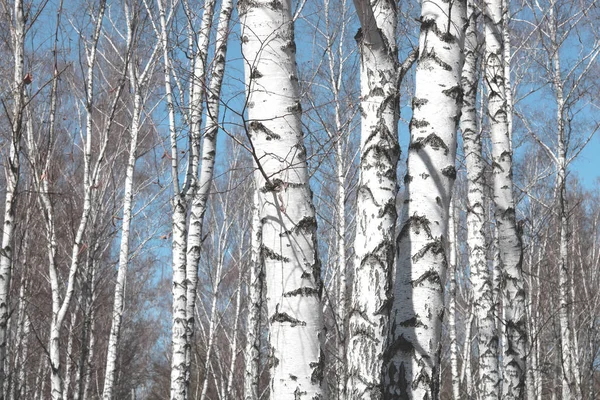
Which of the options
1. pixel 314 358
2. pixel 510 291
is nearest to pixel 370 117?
pixel 314 358

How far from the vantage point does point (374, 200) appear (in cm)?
292

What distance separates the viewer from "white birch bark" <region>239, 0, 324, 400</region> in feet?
7.26

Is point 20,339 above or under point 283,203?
above

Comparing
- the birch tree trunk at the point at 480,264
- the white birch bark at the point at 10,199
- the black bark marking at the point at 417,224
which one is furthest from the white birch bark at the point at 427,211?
the white birch bark at the point at 10,199

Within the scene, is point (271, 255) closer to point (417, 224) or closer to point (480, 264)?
point (417, 224)

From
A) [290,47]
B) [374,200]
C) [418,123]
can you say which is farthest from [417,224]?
[290,47]

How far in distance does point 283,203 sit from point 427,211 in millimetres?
669

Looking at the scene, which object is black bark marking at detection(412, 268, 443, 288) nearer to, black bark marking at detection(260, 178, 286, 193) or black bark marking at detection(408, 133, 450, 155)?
black bark marking at detection(408, 133, 450, 155)

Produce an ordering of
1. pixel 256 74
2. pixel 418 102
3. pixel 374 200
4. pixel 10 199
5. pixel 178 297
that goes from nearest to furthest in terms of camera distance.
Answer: pixel 256 74 → pixel 418 102 → pixel 374 200 → pixel 10 199 → pixel 178 297

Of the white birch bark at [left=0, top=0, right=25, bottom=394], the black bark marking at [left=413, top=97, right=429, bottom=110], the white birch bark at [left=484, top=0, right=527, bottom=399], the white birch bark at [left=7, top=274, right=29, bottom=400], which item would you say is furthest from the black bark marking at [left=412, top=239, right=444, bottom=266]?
the white birch bark at [left=7, top=274, right=29, bottom=400]

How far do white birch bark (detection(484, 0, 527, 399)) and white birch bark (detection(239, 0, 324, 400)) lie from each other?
254 cm

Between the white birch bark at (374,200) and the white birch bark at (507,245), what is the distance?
1.72 meters

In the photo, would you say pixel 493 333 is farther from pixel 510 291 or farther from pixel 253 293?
pixel 253 293

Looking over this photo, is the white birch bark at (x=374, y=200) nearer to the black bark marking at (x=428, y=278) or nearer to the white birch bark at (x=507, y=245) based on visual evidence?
the black bark marking at (x=428, y=278)
